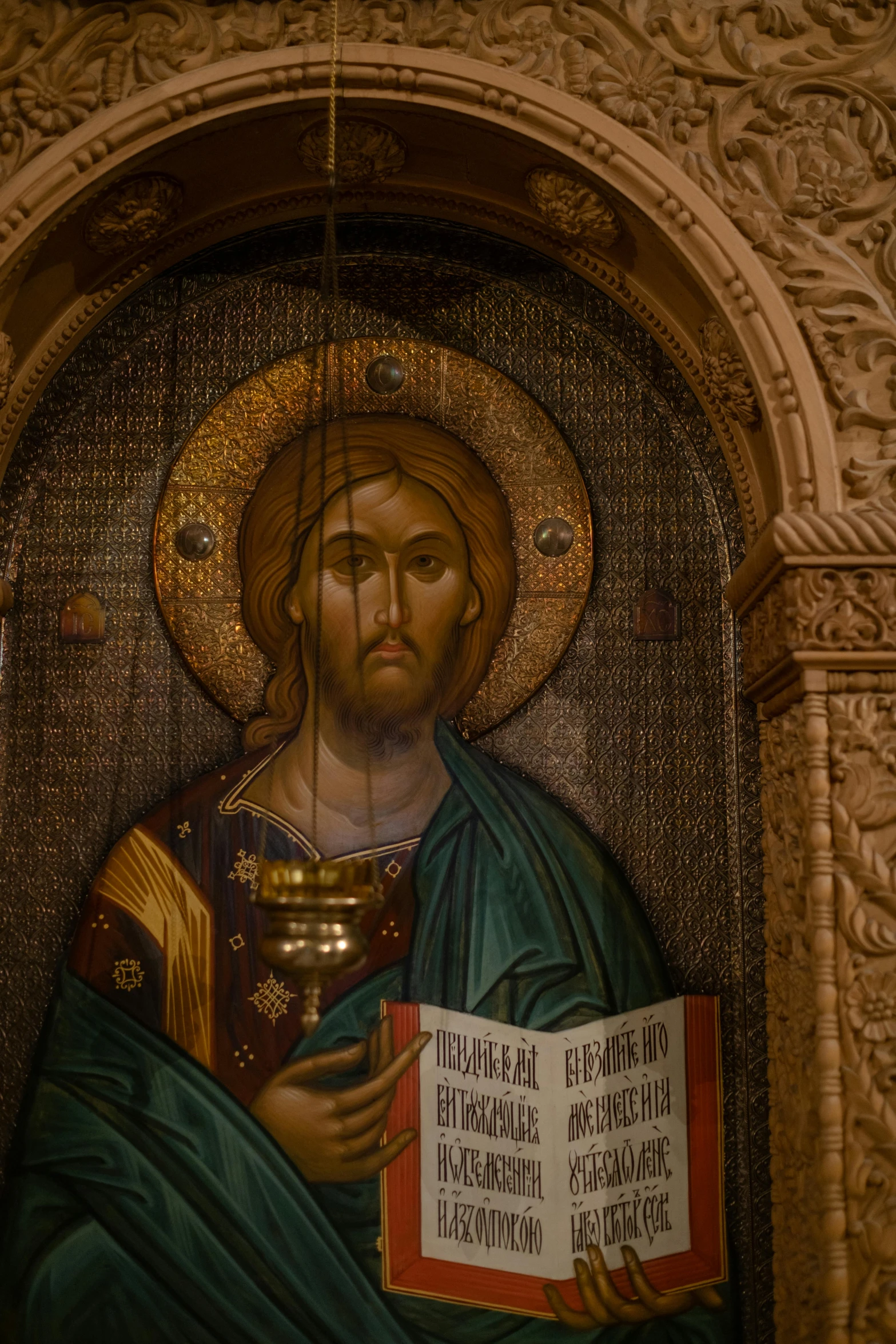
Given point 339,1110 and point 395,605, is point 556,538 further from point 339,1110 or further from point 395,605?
point 339,1110

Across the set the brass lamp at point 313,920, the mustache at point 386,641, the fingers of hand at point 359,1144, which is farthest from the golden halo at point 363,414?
the brass lamp at point 313,920

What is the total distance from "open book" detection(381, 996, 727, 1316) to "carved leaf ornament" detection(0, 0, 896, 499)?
5.67 feet

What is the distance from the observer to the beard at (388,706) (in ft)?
14.8

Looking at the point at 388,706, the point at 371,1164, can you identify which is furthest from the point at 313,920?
the point at 388,706

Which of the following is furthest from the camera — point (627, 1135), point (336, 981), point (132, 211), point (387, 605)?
point (387, 605)

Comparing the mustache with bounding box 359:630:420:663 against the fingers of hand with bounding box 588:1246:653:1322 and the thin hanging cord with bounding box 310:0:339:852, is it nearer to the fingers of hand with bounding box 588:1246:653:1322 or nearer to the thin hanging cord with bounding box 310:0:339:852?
the thin hanging cord with bounding box 310:0:339:852

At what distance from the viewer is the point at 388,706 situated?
14.8 feet

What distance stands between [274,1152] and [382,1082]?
367 mm

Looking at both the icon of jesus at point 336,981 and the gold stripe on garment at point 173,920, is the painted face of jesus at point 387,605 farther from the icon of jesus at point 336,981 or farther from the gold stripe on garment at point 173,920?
the gold stripe on garment at point 173,920

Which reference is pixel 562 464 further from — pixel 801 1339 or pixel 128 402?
pixel 801 1339

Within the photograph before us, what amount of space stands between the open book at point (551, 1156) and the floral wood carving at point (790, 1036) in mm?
193

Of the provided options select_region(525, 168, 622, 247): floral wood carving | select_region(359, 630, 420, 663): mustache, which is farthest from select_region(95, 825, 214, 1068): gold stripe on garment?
select_region(525, 168, 622, 247): floral wood carving

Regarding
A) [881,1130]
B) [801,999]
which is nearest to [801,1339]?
[881,1130]

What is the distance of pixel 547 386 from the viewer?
4.64 meters
